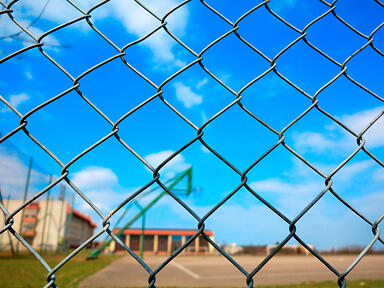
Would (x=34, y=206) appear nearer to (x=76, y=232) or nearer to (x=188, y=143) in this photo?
(x=76, y=232)

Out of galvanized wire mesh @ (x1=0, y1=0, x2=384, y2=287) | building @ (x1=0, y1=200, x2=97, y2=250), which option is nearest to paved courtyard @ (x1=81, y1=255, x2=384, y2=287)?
building @ (x1=0, y1=200, x2=97, y2=250)

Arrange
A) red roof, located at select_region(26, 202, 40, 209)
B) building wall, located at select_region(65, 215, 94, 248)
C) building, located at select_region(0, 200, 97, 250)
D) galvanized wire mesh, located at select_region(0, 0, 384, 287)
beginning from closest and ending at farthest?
1. galvanized wire mesh, located at select_region(0, 0, 384, 287)
2. building, located at select_region(0, 200, 97, 250)
3. red roof, located at select_region(26, 202, 40, 209)
4. building wall, located at select_region(65, 215, 94, 248)

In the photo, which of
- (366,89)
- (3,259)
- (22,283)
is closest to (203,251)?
(3,259)

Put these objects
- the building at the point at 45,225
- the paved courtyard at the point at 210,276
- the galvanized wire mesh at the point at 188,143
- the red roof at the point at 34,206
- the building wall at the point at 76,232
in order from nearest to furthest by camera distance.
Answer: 1. the galvanized wire mesh at the point at 188,143
2. the paved courtyard at the point at 210,276
3. the building at the point at 45,225
4. the red roof at the point at 34,206
5. the building wall at the point at 76,232

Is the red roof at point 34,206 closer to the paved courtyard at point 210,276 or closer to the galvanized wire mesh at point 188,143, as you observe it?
the paved courtyard at point 210,276

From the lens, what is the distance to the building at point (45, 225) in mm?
6812

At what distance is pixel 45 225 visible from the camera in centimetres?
902

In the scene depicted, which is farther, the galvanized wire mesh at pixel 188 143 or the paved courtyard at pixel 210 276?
the paved courtyard at pixel 210 276

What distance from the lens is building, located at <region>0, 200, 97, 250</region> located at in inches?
268

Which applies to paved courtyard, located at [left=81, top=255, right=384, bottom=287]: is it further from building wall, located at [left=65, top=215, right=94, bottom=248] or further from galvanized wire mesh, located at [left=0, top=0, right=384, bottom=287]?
building wall, located at [left=65, top=215, right=94, bottom=248]

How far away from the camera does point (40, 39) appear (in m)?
0.63

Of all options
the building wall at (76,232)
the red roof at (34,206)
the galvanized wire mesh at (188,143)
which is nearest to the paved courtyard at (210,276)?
the red roof at (34,206)

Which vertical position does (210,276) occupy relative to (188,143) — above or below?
below

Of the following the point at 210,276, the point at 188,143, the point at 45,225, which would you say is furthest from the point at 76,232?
the point at 188,143
